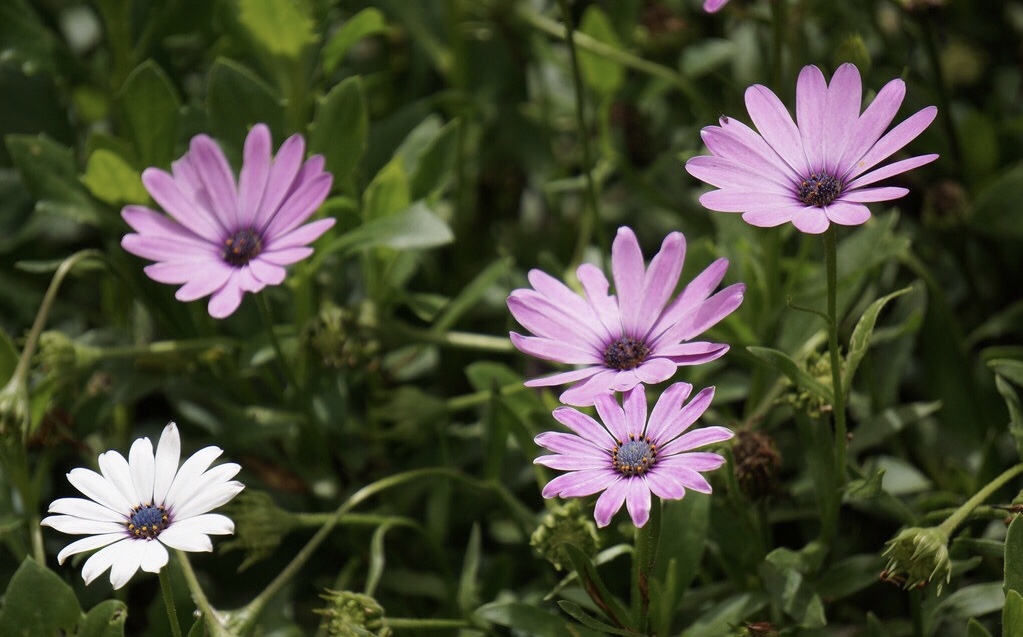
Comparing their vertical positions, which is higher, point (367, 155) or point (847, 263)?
point (367, 155)

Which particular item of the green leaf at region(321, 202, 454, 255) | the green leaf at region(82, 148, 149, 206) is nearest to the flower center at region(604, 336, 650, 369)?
the green leaf at region(321, 202, 454, 255)

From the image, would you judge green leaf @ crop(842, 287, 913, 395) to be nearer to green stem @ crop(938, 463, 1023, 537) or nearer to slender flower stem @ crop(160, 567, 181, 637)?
green stem @ crop(938, 463, 1023, 537)

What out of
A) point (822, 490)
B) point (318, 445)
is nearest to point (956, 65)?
point (822, 490)

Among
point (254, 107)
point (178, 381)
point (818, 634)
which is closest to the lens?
point (818, 634)

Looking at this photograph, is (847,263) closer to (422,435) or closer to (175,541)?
(422,435)

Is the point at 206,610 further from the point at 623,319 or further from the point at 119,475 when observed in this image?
the point at 623,319

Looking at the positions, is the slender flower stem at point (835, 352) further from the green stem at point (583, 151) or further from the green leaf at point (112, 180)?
the green leaf at point (112, 180)

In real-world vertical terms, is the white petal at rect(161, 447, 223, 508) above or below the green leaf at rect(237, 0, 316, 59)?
below

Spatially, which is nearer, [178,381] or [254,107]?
[254,107]
